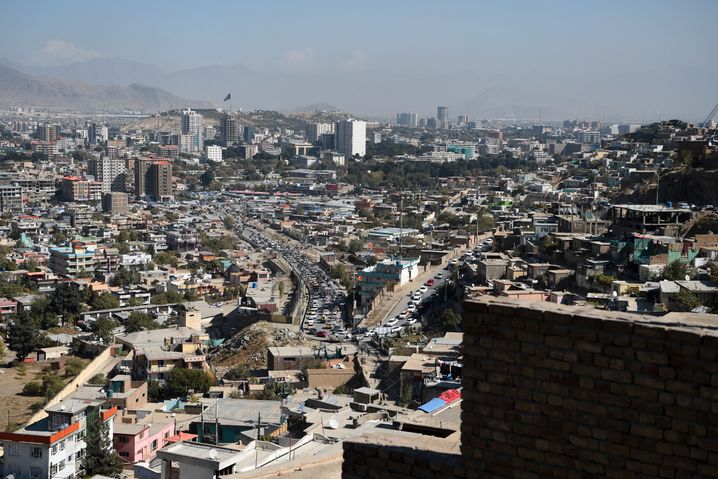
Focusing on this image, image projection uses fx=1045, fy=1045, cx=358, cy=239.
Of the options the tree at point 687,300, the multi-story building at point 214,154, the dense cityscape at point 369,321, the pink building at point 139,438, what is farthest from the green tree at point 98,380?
the multi-story building at point 214,154

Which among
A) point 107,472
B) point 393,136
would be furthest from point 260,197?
point 393,136

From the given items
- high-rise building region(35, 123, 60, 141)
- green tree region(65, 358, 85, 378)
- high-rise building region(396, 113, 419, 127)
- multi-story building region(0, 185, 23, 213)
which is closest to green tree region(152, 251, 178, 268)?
green tree region(65, 358, 85, 378)

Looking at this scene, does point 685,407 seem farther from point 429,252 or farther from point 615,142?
point 615,142

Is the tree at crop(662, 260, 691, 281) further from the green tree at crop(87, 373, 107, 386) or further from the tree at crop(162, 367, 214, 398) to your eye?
the green tree at crop(87, 373, 107, 386)

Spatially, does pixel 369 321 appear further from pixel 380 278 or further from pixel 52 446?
pixel 52 446

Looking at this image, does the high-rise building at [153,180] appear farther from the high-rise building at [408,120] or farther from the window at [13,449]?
the high-rise building at [408,120]
